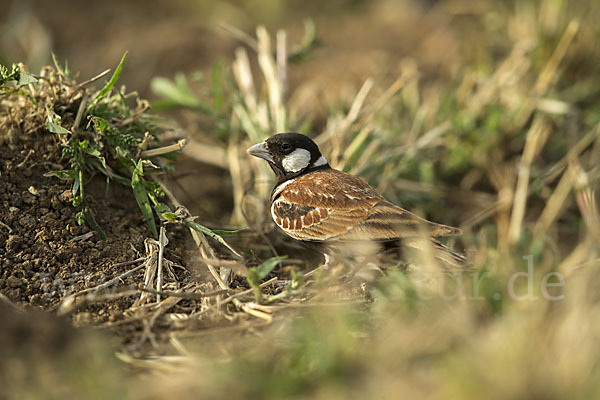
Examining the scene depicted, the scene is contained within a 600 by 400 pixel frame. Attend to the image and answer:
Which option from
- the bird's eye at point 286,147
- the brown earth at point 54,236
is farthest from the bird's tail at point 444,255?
the brown earth at point 54,236

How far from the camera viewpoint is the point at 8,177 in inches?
138

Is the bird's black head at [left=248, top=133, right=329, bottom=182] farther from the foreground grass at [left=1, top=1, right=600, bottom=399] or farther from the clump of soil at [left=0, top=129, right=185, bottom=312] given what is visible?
the clump of soil at [left=0, top=129, right=185, bottom=312]

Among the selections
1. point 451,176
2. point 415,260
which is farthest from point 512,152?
point 415,260

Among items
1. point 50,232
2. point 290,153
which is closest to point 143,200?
point 50,232

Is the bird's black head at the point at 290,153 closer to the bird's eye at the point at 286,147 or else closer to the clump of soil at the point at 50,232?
the bird's eye at the point at 286,147

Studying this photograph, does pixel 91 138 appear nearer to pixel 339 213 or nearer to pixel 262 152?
pixel 262 152

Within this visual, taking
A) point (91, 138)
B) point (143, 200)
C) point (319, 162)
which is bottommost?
point (319, 162)

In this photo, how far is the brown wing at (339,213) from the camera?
11.5ft

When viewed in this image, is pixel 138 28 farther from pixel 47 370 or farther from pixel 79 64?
pixel 47 370

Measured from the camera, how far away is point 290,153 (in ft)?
13.3

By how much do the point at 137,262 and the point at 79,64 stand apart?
16.1 feet

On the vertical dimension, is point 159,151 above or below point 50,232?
above

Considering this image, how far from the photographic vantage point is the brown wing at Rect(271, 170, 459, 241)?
351cm

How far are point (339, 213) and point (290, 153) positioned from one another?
0.61 meters
